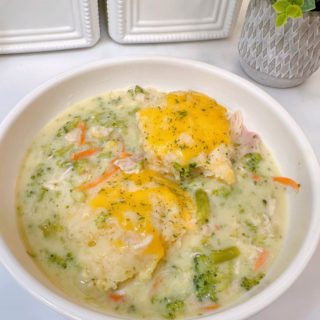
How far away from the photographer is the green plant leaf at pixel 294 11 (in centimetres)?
111

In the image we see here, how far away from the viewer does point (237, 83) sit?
127 cm

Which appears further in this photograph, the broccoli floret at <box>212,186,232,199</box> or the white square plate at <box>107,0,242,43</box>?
the white square plate at <box>107,0,242,43</box>

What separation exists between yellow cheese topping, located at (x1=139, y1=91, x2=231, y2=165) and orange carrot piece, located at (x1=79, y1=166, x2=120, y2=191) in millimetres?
118

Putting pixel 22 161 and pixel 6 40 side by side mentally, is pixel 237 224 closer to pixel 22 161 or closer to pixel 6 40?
pixel 22 161

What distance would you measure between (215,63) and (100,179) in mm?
709

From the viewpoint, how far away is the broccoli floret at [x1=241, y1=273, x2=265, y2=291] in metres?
0.95

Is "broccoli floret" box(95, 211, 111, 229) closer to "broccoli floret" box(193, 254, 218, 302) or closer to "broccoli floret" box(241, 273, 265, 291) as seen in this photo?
"broccoli floret" box(193, 254, 218, 302)

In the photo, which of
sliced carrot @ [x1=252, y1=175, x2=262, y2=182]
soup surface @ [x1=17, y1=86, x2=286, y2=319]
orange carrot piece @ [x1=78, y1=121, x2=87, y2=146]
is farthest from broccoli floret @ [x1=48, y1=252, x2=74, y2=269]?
sliced carrot @ [x1=252, y1=175, x2=262, y2=182]

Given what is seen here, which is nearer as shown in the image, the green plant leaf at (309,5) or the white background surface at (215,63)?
the white background surface at (215,63)

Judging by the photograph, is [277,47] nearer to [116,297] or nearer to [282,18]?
[282,18]

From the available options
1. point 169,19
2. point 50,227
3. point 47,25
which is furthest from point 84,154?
point 169,19

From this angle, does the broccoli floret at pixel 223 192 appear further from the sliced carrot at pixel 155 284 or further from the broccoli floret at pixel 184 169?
the sliced carrot at pixel 155 284

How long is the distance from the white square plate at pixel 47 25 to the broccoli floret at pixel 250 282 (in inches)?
38.0

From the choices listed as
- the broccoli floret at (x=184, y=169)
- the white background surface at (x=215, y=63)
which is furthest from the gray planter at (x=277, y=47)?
the broccoli floret at (x=184, y=169)
